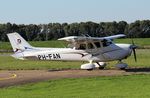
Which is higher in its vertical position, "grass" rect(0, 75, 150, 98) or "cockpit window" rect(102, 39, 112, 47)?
"cockpit window" rect(102, 39, 112, 47)

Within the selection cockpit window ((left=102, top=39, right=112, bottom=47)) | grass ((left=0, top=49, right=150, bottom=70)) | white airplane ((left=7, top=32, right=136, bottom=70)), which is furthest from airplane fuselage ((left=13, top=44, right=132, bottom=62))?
grass ((left=0, top=49, right=150, bottom=70))

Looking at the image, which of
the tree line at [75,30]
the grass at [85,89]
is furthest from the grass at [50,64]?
the tree line at [75,30]

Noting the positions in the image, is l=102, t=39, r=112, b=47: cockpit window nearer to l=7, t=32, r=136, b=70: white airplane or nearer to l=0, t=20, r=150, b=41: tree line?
l=7, t=32, r=136, b=70: white airplane

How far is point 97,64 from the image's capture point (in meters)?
30.9

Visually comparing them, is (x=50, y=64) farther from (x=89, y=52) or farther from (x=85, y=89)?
(x=85, y=89)

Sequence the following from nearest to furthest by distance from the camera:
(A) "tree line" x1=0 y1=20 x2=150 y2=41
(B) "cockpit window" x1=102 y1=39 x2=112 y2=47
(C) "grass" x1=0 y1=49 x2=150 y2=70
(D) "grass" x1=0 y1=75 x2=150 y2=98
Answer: (D) "grass" x1=0 y1=75 x2=150 y2=98 < (B) "cockpit window" x1=102 y1=39 x2=112 y2=47 < (C) "grass" x1=0 y1=49 x2=150 y2=70 < (A) "tree line" x1=0 y1=20 x2=150 y2=41

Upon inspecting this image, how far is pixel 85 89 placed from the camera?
18.5m

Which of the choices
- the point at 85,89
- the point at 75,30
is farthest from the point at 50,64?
the point at 75,30

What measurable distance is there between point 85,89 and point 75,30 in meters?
112

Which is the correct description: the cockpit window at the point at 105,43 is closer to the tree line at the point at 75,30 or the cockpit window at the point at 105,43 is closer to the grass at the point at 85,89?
the grass at the point at 85,89

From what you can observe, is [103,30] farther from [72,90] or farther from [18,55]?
[72,90]

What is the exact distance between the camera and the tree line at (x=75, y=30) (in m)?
124

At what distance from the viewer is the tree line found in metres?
124

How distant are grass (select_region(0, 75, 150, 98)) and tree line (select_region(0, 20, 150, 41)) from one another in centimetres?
10125
